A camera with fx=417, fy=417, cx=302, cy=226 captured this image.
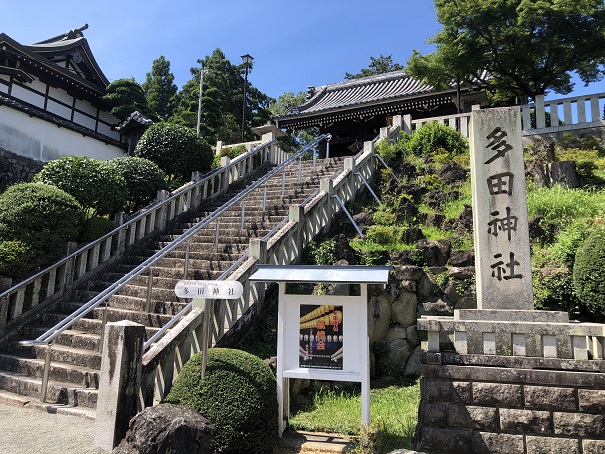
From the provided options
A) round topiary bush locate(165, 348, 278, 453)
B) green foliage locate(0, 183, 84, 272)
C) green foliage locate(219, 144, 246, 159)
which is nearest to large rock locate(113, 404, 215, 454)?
round topiary bush locate(165, 348, 278, 453)

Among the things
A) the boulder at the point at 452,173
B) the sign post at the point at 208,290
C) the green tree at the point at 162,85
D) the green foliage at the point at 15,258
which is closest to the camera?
the sign post at the point at 208,290

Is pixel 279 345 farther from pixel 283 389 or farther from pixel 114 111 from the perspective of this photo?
pixel 114 111

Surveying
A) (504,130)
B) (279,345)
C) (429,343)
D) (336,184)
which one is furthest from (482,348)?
(336,184)

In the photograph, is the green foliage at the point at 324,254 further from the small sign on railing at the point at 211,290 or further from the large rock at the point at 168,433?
the large rock at the point at 168,433

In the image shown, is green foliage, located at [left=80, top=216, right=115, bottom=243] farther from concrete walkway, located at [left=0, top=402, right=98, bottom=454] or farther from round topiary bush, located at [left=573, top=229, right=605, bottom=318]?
round topiary bush, located at [left=573, top=229, right=605, bottom=318]

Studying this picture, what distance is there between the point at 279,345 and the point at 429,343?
194cm

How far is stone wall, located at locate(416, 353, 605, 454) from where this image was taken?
465 cm

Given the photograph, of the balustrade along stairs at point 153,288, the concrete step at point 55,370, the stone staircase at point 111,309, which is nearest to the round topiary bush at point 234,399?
the balustrade along stairs at point 153,288

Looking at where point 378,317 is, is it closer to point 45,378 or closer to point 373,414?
point 373,414

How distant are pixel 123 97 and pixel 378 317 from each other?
19.6 meters

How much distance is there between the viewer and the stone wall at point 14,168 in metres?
14.3

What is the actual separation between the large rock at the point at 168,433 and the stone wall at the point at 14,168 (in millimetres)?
13301

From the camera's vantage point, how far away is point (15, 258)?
26.9 feet

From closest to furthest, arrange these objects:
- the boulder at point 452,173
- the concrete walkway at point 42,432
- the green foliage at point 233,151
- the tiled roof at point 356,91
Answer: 1. the concrete walkway at point 42,432
2. the boulder at point 452,173
3. the green foliage at point 233,151
4. the tiled roof at point 356,91
